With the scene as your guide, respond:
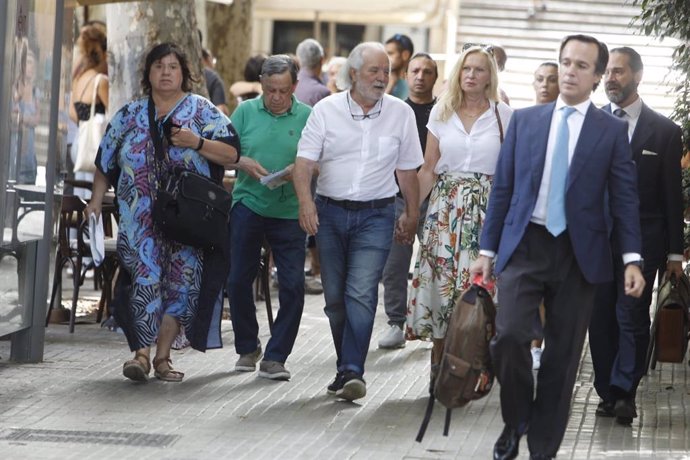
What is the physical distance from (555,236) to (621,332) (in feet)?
6.06

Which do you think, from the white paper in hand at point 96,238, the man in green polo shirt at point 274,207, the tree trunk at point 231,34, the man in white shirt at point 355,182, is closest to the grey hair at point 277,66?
the man in green polo shirt at point 274,207

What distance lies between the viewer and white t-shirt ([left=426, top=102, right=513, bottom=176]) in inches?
375

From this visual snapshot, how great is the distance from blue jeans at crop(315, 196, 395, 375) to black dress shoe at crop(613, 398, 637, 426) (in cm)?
148

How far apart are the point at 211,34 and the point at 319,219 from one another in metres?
13.6

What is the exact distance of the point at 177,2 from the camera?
13.9 metres

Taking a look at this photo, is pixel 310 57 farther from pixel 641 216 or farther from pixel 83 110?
pixel 641 216

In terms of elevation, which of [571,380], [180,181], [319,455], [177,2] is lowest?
[319,455]

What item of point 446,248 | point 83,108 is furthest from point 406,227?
point 83,108

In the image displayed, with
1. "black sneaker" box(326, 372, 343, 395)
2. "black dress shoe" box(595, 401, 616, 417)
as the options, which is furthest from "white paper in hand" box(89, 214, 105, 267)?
"black dress shoe" box(595, 401, 616, 417)

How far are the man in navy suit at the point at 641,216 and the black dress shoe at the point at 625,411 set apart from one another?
0.11 m

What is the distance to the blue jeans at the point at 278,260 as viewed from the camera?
10.1m

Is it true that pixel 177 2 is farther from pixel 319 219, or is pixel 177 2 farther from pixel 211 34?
pixel 211 34

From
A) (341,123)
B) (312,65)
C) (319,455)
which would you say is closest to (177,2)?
(312,65)

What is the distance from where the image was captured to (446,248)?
376 inches
